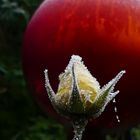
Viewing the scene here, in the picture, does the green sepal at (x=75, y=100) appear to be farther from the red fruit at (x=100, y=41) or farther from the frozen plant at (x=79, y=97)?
the red fruit at (x=100, y=41)

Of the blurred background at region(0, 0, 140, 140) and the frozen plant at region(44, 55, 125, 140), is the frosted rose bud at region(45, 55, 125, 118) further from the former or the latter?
the blurred background at region(0, 0, 140, 140)

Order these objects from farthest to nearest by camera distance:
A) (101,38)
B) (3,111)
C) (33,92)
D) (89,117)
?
(3,111)
(33,92)
(101,38)
(89,117)

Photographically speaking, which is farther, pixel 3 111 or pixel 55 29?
pixel 3 111

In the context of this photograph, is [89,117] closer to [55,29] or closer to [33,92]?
[55,29]

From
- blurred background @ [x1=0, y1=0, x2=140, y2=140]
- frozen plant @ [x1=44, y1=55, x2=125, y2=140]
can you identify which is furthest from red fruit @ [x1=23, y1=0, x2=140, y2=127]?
blurred background @ [x1=0, y1=0, x2=140, y2=140]

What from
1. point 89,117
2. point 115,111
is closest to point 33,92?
point 115,111

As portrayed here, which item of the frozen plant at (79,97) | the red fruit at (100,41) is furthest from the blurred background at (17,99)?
the frozen plant at (79,97)

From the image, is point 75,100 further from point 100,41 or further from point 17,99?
point 17,99
